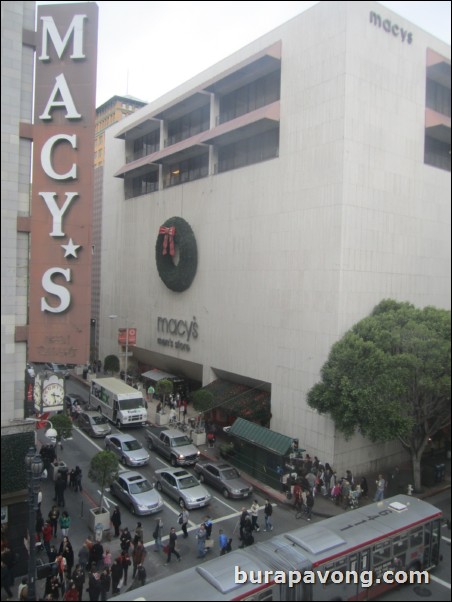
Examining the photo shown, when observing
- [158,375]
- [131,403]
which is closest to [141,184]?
[158,375]

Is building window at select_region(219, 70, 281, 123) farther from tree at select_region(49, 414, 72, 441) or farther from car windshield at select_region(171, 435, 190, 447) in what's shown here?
tree at select_region(49, 414, 72, 441)

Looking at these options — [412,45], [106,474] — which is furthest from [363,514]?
[412,45]

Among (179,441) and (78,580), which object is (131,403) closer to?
(179,441)

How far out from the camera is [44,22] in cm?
1723

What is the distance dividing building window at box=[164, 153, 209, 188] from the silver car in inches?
925

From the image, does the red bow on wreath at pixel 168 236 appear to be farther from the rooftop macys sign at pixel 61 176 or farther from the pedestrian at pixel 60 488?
the rooftop macys sign at pixel 61 176

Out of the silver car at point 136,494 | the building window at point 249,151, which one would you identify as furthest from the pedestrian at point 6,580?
the building window at point 249,151

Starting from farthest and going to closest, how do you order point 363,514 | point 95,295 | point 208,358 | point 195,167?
point 95,295, point 195,167, point 208,358, point 363,514

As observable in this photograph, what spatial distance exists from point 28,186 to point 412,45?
23281mm

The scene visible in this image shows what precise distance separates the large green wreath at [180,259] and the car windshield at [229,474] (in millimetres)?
17111

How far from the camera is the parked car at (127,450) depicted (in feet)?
87.2

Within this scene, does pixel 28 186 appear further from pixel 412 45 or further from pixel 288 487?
pixel 412 45

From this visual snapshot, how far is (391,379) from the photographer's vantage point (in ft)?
75.9

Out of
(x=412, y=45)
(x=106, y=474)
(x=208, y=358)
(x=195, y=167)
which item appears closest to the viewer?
(x=106, y=474)
